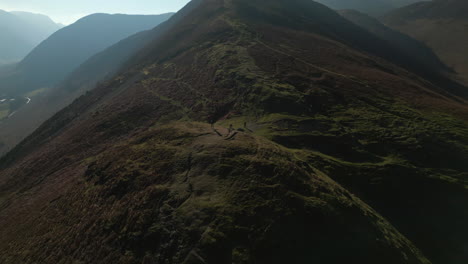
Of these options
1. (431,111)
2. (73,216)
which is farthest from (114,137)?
(431,111)

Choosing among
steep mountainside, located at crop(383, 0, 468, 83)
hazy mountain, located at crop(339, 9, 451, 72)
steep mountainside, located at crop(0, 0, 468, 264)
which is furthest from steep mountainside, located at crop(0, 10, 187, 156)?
steep mountainside, located at crop(383, 0, 468, 83)

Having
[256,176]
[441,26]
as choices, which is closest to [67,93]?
[256,176]

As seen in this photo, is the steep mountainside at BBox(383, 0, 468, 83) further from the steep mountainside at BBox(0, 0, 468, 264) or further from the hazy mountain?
the steep mountainside at BBox(0, 0, 468, 264)

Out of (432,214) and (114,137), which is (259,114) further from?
(114,137)

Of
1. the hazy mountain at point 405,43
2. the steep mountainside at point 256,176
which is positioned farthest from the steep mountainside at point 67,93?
the hazy mountain at point 405,43

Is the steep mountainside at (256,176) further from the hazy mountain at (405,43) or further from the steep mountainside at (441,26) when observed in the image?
the steep mountainside at (441,26)

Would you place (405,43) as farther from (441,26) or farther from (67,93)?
(67,93)
